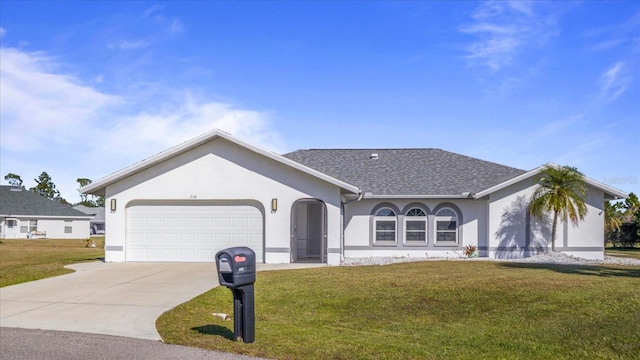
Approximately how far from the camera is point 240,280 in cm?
747

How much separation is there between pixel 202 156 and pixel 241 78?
3759mm

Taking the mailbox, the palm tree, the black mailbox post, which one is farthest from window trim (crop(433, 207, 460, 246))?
the mailbox

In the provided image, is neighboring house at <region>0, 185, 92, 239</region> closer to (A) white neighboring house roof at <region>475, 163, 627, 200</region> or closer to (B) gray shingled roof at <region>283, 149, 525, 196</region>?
(B) gray shingled roof at <region>283, 149, 525, 196</region>

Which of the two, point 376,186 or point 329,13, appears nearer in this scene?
point 329,13

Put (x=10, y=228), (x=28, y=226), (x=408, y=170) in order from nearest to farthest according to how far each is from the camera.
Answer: (x=408, y=170) → (x=10, y=228) → (x=28, y=226)

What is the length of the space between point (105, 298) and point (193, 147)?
891cm

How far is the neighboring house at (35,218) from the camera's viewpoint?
51.2 m

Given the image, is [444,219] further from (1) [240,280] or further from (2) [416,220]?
(1) [240,280]

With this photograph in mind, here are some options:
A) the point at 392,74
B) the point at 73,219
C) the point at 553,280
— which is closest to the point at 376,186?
the point at 392,74

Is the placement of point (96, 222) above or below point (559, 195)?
below

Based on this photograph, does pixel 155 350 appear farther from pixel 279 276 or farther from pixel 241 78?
pixel 241 78

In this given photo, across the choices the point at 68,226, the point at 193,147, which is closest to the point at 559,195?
the point at 193,147

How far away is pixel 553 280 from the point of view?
1314cm

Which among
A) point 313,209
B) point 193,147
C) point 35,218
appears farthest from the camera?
point 35,218
